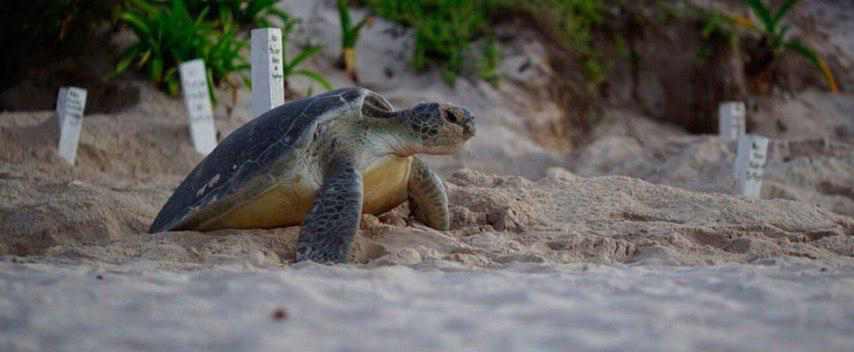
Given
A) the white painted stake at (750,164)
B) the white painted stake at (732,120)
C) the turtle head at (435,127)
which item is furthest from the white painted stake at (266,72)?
the white painted stake at (732,120)

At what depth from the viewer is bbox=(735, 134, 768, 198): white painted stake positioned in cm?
414

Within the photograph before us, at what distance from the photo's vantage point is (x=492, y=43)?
6938 mm

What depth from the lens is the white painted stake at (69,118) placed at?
4277 millimetres

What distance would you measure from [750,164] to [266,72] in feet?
7.63

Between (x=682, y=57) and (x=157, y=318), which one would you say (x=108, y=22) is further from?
(x=682, y=57)

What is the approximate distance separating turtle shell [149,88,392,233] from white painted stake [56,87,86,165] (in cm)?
156

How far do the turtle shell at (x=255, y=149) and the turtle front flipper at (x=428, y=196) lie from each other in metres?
0.28

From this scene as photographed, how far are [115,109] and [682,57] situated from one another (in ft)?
17.2

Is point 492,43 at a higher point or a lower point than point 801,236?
higher

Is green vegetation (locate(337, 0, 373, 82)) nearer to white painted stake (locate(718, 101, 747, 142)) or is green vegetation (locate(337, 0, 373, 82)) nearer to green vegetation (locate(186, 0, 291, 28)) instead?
green vegetation (locate(186, 0, 291, 28))

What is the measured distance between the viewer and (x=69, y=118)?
430 centimetres

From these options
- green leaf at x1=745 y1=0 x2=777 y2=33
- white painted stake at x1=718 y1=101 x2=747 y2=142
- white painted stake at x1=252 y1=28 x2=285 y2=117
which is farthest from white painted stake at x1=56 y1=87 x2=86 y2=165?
green leaf at x1=745 y1=0 x2=777 y2=33

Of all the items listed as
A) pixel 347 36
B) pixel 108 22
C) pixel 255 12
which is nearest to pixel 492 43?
pixel 347 36

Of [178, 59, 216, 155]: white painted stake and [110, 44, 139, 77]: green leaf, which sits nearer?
[178, 59, 216, 155]: white painted stake
